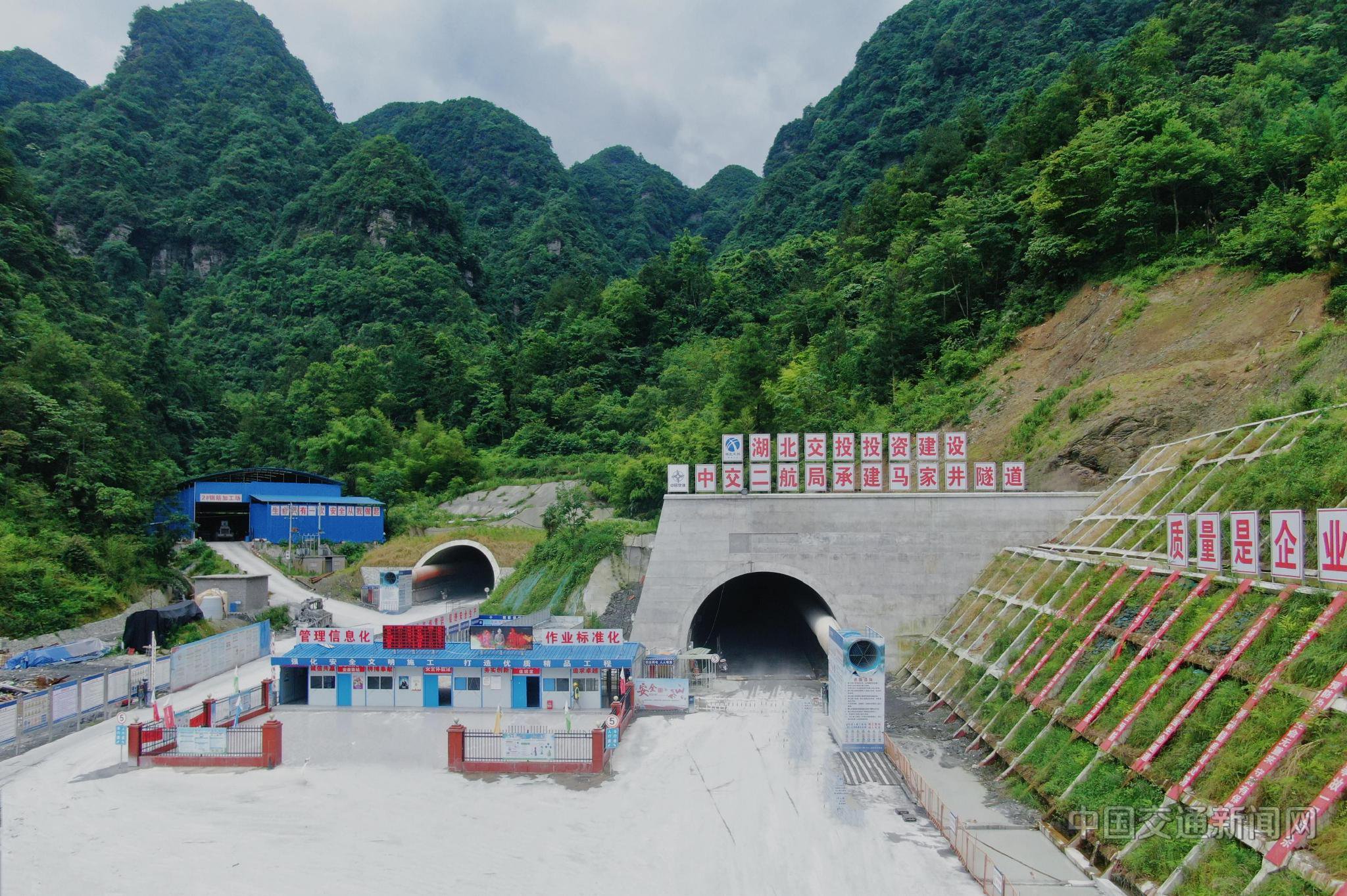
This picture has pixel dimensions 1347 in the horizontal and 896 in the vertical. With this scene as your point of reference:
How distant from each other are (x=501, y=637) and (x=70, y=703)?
531 inches

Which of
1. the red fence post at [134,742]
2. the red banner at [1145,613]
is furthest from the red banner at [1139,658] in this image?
the red fence post at [134,742]

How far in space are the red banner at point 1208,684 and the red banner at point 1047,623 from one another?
703cm

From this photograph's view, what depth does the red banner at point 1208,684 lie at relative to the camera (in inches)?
553

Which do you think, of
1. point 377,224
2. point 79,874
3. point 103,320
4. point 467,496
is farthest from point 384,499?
point 377,224

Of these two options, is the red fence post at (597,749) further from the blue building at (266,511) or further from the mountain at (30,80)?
the mountain at (30,80)

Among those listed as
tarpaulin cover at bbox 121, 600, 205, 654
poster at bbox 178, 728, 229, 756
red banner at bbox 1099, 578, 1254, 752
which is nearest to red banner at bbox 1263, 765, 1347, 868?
red banner at bbox 1099, 578, 1254, 752

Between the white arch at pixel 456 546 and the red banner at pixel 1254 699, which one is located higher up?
the red banner at pixel 1254 699

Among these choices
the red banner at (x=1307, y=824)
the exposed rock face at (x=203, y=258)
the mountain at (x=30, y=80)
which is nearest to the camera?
the red banner at (x=1307, y=824)

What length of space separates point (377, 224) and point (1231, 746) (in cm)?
10854

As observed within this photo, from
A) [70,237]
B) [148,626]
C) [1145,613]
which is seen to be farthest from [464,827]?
[70,237]

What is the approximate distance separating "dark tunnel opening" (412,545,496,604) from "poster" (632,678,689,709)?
2602cm

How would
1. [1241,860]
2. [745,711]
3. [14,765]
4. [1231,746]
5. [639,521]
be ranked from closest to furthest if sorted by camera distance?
1. [1241,860]
2. [1231,746]
3. [14,765]
4. [745,711]
5. [639,521]

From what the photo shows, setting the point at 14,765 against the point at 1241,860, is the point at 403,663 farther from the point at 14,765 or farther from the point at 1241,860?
the point at 1241,860

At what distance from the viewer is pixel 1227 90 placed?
45438 mm
